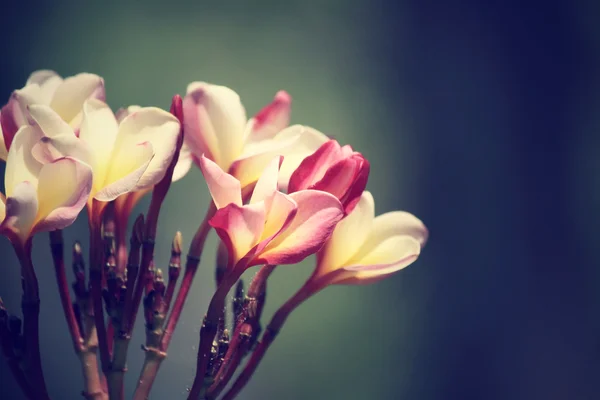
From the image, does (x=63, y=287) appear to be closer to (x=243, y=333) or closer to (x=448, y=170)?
(x=243, y=333)

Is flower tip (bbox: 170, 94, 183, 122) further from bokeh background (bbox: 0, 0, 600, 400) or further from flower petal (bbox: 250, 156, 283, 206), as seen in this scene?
bokeh background (bbox: 0, 0, 600, 400)

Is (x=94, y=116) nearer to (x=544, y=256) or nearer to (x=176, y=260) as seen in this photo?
(x=176, y=260)

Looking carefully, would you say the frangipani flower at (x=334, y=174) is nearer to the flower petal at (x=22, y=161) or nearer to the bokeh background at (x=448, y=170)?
the flower petal at (x=22, y=161)

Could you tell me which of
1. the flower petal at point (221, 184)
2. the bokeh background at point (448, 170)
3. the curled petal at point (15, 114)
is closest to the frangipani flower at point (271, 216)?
the flower petal at point (221, 184)

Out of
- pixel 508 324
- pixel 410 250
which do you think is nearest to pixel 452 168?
pixel 508 324

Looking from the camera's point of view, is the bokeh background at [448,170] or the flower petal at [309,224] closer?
the flower petal at [309,224]

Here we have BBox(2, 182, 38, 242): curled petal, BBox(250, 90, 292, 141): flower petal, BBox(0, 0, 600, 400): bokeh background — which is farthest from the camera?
BBox(0, 0, 600, 400): bokeh background

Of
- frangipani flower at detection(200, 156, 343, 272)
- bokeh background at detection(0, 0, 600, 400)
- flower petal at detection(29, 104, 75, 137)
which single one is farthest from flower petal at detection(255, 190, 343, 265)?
bokeh background at detection(0, 0, 600, 400)
